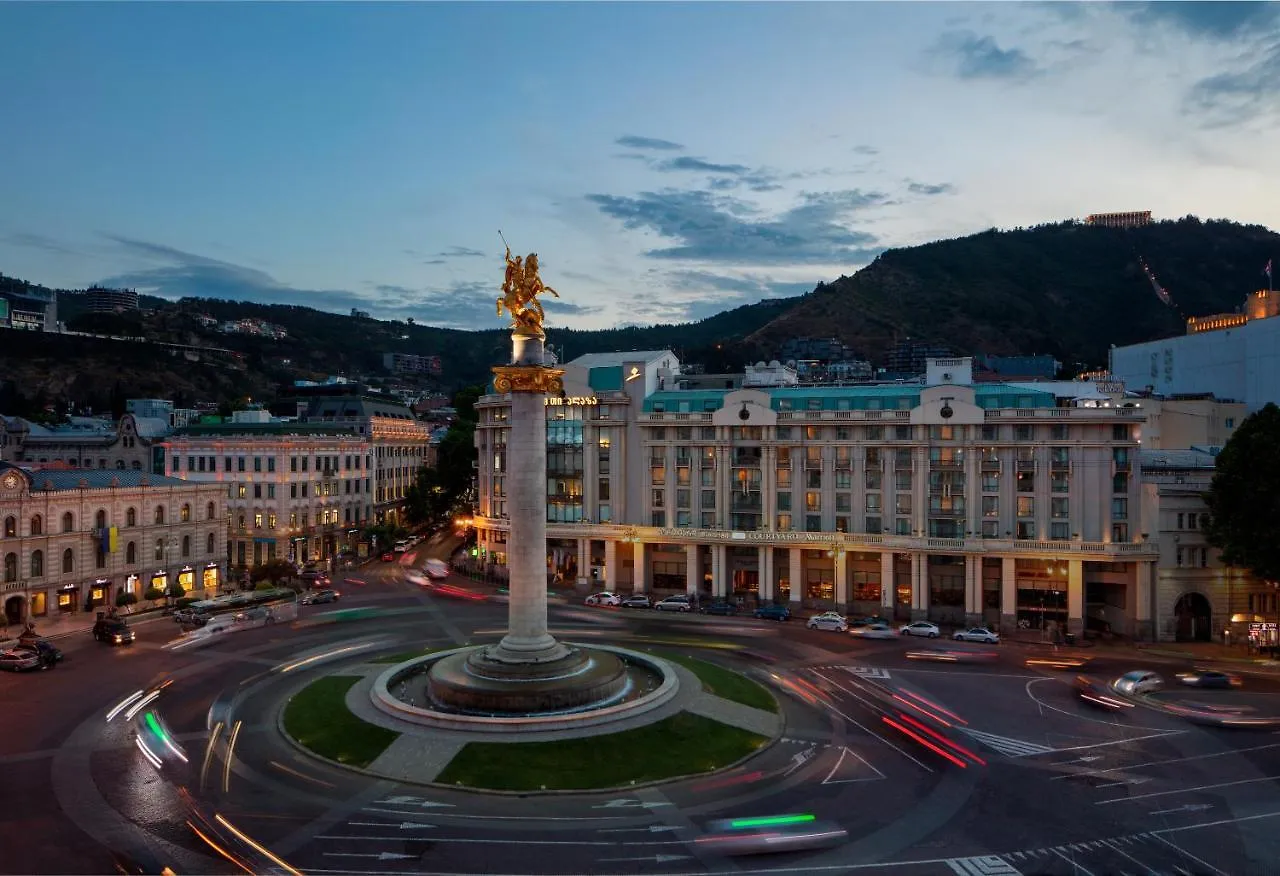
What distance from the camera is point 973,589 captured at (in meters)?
76.6

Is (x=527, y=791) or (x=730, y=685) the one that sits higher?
(x=527, y=791)

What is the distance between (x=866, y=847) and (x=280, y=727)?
31317 mm

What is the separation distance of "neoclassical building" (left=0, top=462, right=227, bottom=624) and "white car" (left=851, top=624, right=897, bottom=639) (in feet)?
226

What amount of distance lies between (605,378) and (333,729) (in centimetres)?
5681

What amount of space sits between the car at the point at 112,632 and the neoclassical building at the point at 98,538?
32.9ft

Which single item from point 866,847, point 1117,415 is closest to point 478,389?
point 1117,415

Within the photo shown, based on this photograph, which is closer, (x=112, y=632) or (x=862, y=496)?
(x=112, y=632)

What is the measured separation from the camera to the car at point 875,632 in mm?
71312

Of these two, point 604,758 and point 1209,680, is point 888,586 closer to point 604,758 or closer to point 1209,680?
point 1209,680

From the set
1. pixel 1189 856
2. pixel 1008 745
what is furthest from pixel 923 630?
pixel 1189 856

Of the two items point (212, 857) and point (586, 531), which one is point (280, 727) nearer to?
point (212, 857)

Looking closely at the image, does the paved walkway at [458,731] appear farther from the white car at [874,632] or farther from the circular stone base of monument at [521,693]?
the white car at [874,632]

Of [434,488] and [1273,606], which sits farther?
[434,488]

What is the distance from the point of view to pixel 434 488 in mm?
132625
